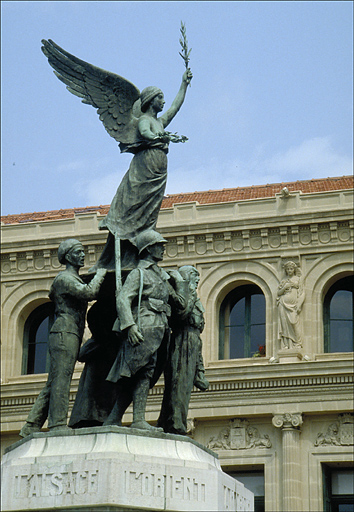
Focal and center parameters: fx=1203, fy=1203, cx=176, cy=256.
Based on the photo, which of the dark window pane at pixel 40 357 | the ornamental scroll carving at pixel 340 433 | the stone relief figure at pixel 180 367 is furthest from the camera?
the dark window pane at pixel 40 357

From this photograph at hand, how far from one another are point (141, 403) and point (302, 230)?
28.5 meters

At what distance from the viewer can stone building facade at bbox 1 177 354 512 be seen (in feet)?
122

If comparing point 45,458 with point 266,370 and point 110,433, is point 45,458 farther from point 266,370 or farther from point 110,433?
point 266,370

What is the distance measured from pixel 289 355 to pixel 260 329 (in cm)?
208

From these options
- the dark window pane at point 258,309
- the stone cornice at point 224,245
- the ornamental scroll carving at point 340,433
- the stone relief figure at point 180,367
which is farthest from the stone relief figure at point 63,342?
the dark window pane at point 258,309

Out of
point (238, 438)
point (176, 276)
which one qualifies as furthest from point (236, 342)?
point (176, 276)

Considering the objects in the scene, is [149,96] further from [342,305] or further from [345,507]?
[342,305]

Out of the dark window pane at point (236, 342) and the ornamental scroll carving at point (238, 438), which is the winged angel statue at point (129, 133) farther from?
the dark window pane at point (236, 342)

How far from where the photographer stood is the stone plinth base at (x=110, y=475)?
10.5m

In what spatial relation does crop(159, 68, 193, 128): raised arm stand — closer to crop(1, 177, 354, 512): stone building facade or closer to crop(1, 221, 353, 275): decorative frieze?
crop(1, 177, 354, 512): stone building facade

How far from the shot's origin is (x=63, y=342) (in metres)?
12.0

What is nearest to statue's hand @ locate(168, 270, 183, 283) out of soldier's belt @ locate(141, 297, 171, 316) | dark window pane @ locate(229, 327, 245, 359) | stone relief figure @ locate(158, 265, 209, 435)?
stone relief figure @ locate(158, 265, 209, 435)

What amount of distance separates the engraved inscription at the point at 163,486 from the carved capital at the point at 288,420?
2675 centimetres

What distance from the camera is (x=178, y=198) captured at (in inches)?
1812
